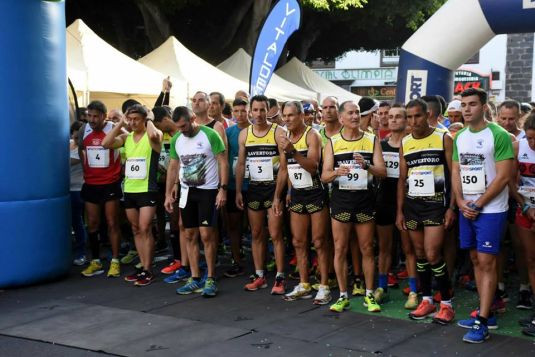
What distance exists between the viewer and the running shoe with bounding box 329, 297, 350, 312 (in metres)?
6.57

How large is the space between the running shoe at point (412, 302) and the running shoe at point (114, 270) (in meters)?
3.23

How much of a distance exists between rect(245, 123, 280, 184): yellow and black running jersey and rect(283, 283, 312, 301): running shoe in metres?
1.04

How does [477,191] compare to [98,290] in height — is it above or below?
above

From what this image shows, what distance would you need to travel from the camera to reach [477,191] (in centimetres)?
577

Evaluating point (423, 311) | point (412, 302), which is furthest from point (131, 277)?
point (423, 311)

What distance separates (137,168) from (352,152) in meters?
2.44

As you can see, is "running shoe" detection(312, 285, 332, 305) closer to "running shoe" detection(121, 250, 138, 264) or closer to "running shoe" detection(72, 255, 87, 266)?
"running shoe" detection(121, 250, 138, 264)

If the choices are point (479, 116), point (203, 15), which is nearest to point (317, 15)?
point (203, 15)

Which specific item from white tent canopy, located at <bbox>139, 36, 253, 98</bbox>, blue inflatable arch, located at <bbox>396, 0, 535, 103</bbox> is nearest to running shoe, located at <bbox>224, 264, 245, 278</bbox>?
blue inflatable arch, located at <bbox>396, 0, 535, 103</bbox>

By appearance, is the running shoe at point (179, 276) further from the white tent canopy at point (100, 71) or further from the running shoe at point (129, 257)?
the white tent canopy at point (100, 71)

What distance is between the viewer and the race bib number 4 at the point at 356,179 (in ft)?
21.5

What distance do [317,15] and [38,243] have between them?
1942 centimetres

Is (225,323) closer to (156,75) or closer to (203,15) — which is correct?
(156,75)

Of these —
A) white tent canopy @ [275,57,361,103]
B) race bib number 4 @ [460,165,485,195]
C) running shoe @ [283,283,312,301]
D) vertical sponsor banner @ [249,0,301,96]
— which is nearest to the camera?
race bib number 4 @ [460,165,485,195]
